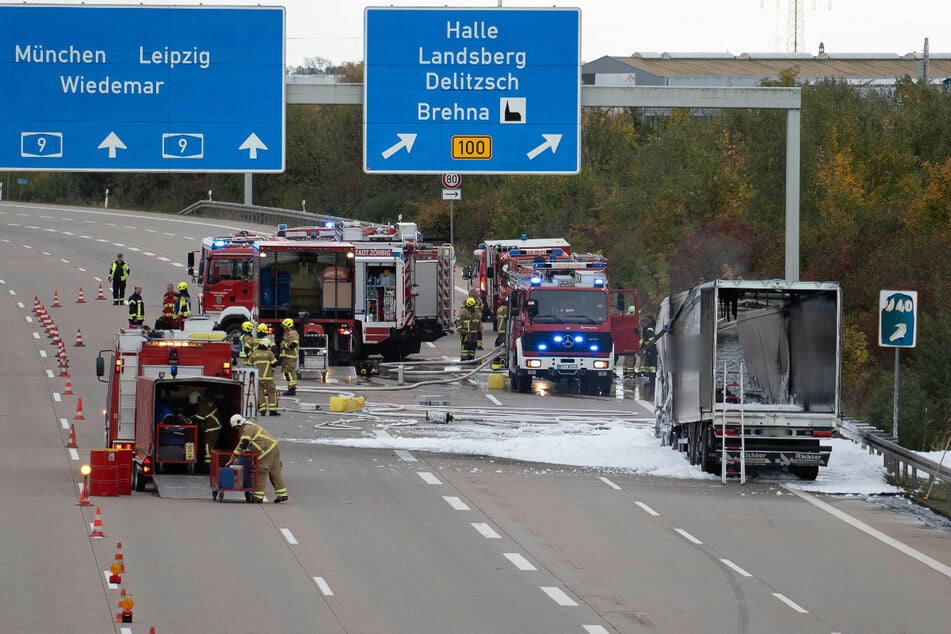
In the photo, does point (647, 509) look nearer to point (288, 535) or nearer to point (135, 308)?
point (288, 535)

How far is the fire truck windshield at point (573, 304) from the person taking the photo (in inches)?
1358

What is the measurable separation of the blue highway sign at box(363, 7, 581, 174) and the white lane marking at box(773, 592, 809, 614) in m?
12.2

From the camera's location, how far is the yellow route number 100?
26.2 meters

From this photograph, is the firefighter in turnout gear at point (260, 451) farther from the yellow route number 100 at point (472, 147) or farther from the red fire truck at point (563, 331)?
the red fire truck at point (563, 331)

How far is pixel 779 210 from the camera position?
154 feet

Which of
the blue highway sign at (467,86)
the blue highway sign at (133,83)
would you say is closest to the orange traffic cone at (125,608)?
the blue highway sign at (133,83)

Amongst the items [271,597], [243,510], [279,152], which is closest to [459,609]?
[271,597]

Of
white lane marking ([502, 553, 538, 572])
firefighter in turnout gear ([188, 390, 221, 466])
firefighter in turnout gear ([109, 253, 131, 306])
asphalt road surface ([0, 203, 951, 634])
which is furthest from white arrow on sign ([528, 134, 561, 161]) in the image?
firefighter in turnout gear ([109, 253, 131, 306])

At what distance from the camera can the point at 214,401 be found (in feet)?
70.0

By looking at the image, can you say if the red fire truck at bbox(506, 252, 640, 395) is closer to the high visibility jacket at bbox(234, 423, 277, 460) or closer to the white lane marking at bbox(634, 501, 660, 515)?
the white lane marking at bbox(634, 501, 660, 515)

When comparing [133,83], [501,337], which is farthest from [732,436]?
[501,337]

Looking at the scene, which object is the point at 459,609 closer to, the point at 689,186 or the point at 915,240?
the point at 915,240

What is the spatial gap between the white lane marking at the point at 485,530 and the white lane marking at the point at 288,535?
2.11 metres

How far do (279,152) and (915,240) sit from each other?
18.9 meters
